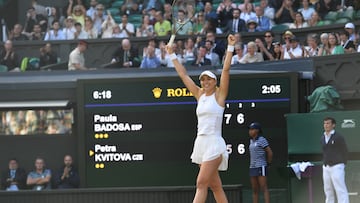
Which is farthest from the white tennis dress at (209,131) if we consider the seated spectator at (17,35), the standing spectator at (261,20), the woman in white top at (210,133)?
the seated spectator at (17,35)

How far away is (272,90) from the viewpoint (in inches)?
695

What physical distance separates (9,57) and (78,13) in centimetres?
242

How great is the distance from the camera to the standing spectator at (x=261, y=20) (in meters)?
20.7

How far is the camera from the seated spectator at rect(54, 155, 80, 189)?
18.5 m

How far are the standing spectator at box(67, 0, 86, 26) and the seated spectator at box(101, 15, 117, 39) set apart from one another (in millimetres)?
625

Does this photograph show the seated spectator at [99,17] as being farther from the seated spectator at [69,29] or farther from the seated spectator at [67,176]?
the seated spectator at [67,176]

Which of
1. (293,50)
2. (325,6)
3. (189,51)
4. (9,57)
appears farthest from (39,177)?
(325,6)

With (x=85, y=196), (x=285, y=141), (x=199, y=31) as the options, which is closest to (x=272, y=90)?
(x=285, y=141)

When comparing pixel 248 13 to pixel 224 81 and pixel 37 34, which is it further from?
pixel 224 81

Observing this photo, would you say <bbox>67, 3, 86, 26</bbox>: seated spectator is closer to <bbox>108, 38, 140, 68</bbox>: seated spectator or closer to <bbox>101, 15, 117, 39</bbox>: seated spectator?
<bbox>101, 15, 117, 39</bbox>: seated spectator

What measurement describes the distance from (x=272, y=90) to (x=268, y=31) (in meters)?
2.70

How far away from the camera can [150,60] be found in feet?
66.2

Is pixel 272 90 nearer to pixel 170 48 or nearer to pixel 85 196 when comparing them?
pixel 85 196

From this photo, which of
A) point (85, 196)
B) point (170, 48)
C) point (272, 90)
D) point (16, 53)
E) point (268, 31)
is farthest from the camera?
point (16, 53)
